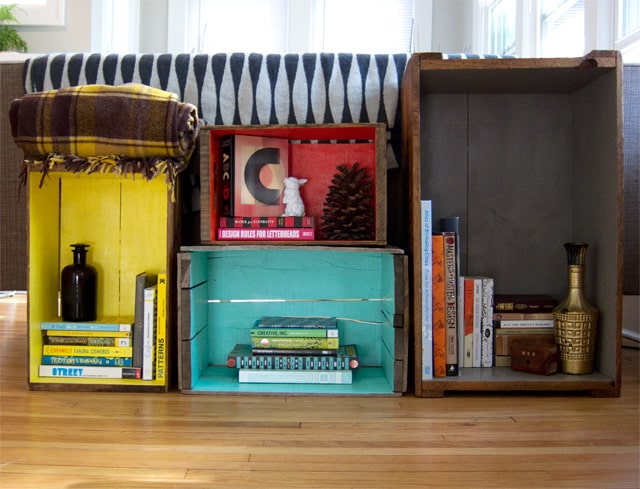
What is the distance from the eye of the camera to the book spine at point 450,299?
1.43 metres

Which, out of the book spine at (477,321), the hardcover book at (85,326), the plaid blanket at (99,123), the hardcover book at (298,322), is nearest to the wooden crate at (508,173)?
the book spine at (477,321)

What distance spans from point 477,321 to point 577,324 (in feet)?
0.78

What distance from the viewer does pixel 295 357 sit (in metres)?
1.50

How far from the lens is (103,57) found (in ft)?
5.73

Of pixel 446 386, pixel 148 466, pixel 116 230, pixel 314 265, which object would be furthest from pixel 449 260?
pixel 116 230

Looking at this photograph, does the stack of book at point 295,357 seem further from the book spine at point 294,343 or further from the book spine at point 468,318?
the book spine at point 468,318

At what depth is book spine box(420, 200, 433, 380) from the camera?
1390 millimetres

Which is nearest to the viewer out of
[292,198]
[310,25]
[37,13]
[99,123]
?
[99,123]

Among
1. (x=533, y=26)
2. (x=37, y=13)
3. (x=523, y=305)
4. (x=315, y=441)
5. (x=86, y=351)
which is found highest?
(x=37, y=13)

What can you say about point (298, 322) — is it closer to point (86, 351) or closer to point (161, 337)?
point (161, 337)

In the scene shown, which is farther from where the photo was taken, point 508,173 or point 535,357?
point 508,173

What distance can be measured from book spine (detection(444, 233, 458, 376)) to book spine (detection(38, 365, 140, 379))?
2.54 feet

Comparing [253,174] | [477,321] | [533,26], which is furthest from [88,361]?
[533,26]

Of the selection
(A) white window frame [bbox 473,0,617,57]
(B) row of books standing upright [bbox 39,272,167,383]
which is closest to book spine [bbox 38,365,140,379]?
(B) row of books standing upright [bbox 39,272,167,383]
